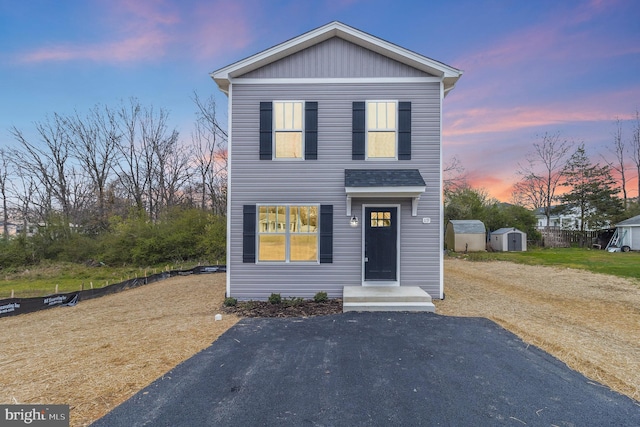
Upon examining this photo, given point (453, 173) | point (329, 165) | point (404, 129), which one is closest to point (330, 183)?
point (329, 165)

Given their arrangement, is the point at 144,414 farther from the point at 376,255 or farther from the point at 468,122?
the point at 468,122

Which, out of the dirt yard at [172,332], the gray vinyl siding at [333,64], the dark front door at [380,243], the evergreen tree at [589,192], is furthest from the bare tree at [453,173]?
the dark front door at [380,243]

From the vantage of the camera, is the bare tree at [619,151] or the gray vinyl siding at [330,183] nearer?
the gray vinyl siding at [330,183]

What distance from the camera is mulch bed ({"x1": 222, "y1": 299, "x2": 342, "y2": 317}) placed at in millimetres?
6008

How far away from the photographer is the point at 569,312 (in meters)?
6.17

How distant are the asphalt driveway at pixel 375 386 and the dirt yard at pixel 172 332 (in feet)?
1.26

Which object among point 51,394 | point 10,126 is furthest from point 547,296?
point 10,126

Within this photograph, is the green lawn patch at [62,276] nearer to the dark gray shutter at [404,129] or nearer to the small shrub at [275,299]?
the small shrub at [275,299]

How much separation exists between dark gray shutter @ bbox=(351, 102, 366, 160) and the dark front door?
1.43 meters

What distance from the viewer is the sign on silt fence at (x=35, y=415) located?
2508 millimetres

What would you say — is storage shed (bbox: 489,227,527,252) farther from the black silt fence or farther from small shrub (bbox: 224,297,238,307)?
the black silt fence

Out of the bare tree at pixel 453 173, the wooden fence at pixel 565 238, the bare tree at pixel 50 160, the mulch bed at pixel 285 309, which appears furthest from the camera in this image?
the bare tree at pixel 453 173

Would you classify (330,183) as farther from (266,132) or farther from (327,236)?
(266,132)

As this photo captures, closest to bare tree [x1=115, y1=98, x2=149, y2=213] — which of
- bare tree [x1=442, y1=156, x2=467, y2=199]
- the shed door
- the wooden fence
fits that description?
bare tree [x1=442, y1=156, x2=467, y2=199]
